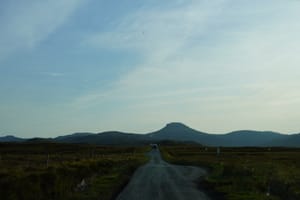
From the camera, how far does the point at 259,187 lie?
27.6 metres

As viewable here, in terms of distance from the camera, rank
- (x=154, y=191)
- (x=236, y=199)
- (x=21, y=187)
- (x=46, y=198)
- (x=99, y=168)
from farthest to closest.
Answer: (x=99, y=168)
(x=154, y=191)
(x=236, y=199)
(x=46, y=198)
(x=21, y=187)

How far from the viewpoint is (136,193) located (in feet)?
82.7

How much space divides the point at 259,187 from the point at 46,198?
12741 millimetres

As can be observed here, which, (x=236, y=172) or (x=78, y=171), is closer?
(x=78, y=171)

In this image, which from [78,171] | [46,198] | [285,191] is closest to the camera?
[46,198]

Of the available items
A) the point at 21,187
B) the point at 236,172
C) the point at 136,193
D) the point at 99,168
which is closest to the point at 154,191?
the point at 136,193

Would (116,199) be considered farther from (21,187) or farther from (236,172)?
(236,172)

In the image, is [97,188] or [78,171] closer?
[97,188]

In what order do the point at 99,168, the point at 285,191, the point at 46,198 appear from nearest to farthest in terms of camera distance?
the point at 46,198, the point at 285,191, the point at 99,168

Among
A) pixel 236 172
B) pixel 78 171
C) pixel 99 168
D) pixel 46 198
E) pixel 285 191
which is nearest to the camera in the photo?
pixel 46 198

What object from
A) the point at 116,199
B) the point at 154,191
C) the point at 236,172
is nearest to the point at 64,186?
the point at 116,199

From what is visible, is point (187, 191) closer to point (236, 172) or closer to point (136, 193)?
point (136, 193)

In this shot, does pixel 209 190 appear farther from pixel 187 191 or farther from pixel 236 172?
pixel 236 172

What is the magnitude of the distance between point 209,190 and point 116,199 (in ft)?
23.1
